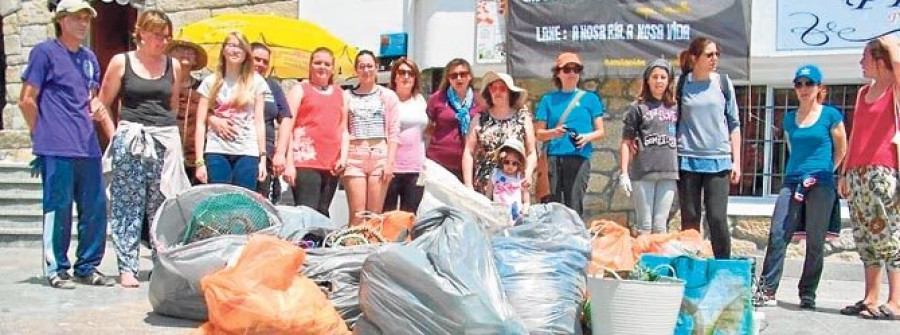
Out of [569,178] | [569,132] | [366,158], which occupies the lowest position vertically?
[569,178]

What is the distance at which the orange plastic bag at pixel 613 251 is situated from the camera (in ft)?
16.4

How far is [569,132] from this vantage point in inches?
259

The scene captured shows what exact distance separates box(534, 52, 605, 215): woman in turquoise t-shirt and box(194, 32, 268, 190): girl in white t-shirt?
6.47 ft

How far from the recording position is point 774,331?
514cm

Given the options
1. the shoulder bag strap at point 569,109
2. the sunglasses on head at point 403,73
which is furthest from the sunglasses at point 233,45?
the shoulder bag strap at point 569,109

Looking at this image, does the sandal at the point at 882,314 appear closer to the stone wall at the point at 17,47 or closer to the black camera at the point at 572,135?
the black camera at the point at 572,135

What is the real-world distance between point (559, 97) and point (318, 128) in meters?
1.70

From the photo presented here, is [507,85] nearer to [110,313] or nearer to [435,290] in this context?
[435,290]

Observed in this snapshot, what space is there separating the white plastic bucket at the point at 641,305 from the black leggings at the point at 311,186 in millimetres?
2746

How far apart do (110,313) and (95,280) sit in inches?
35.2

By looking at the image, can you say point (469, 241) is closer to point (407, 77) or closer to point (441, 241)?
point (441, 241)

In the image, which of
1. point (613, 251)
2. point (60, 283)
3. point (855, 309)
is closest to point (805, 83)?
point (855, 309)

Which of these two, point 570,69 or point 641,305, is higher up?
point 570,69

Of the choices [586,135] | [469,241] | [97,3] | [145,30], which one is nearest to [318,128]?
[145,30]
